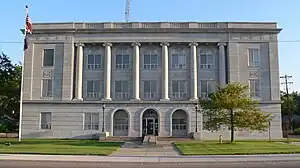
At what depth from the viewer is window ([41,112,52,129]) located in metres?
49.6

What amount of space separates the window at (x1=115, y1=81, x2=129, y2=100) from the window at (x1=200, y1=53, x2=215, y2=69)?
36.7 feet

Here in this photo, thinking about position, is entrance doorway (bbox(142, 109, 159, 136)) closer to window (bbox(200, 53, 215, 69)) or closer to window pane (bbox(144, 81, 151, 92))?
window pane (bbox(144, 81, 151, 92))

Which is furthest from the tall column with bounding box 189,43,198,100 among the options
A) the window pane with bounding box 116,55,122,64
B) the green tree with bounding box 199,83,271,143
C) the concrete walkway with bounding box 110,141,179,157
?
the concrete walkway with bounding box 110,141,179,157

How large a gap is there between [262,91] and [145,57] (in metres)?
17.1

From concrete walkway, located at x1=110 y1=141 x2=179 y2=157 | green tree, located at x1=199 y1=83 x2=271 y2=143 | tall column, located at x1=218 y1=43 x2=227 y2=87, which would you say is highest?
tall column, located at x1=218 y1=43 x2=227 y2=87

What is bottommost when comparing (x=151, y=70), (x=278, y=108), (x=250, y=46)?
(x=278, y=108)

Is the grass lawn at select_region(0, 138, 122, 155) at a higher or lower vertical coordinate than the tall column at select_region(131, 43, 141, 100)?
lower

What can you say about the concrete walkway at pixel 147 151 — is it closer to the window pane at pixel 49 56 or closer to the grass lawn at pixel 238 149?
the grass lawn at pixel 238 149

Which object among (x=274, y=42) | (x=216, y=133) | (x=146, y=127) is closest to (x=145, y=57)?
(x=146, y=127)

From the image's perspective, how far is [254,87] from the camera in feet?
162

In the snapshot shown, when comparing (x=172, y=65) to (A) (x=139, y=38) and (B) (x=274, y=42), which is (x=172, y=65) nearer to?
(A) (x=139, y=38)

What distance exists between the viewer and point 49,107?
4953 cm

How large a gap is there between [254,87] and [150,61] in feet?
49.6

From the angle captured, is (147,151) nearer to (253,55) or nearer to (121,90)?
(121,90)
